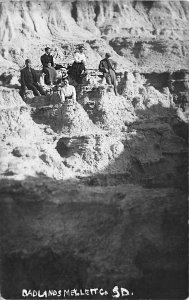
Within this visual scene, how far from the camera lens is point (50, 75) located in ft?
79.3

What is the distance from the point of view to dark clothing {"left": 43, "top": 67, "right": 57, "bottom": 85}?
949 inches

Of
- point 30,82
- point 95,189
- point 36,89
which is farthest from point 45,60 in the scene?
point 95,189

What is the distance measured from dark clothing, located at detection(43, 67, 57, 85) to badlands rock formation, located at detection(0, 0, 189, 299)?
1.04 metres

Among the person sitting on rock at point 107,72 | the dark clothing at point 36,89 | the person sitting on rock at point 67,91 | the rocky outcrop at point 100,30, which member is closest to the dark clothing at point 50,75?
the dark clothing at point 36,89

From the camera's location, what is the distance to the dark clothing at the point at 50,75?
79.1 feet

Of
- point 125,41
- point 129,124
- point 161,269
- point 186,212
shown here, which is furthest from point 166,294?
point 125,41

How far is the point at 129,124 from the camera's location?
2277 centimetres

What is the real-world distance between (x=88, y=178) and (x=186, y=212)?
310 centimetres

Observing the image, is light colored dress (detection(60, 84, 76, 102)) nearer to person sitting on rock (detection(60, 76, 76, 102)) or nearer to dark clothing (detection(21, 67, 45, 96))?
person sitting on rock (detection(60, 76, 76, 102))

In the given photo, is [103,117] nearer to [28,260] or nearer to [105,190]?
[105,190]

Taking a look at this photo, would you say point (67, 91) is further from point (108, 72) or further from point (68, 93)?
point (108, 72)

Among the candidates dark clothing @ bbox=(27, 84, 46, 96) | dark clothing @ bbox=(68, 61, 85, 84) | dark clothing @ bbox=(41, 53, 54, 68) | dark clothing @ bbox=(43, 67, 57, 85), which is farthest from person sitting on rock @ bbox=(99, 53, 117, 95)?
dark clothing @ bbox=(27, 84, 46, 96)

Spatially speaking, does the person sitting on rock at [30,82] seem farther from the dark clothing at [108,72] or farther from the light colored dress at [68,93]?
the dark clothing at [108,72]

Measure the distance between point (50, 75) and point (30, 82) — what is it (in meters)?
0.97
